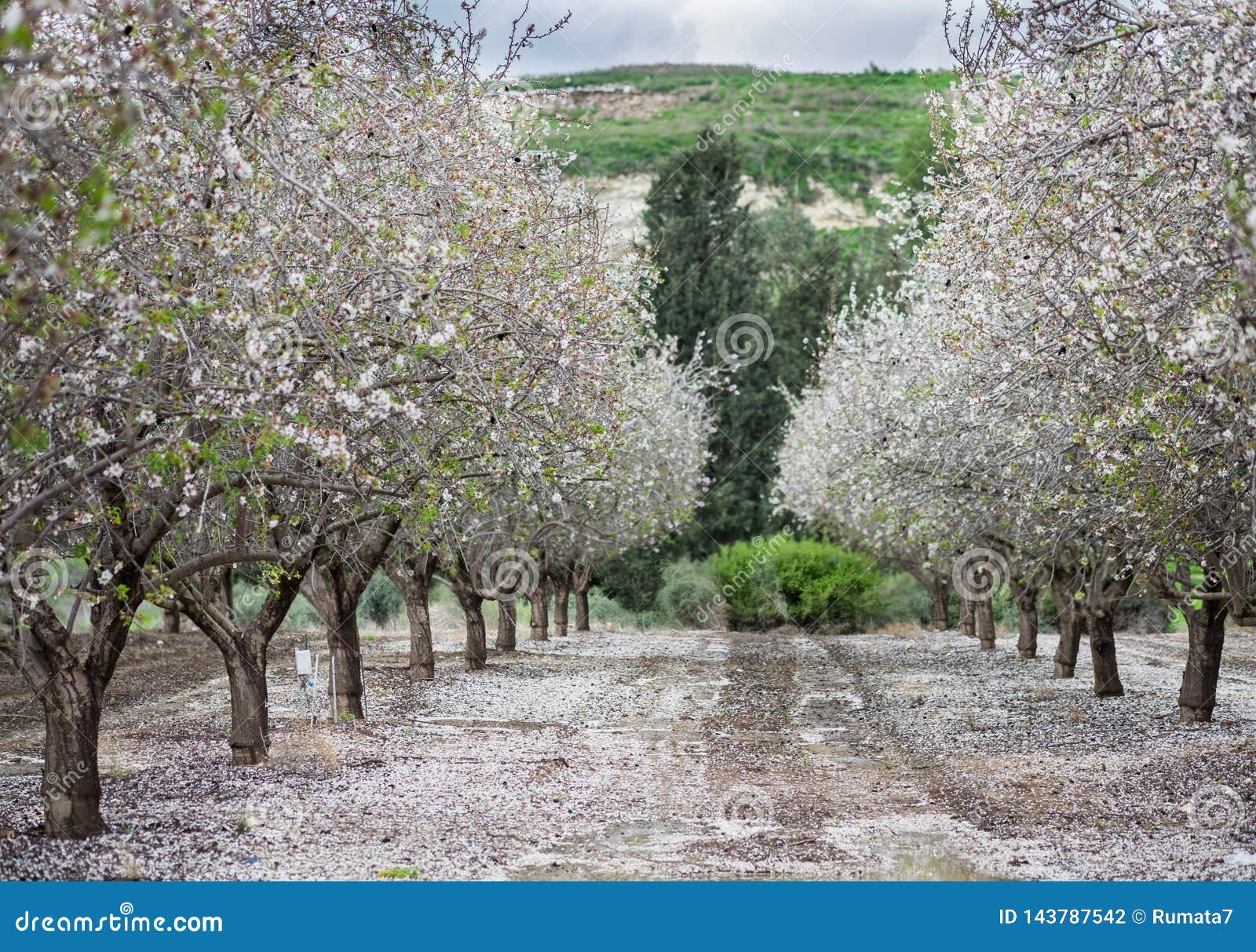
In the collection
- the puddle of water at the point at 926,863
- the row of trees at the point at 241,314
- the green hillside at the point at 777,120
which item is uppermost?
the green hillside at the point at 777,120

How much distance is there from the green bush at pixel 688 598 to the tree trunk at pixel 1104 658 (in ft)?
73.9

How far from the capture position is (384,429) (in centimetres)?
1052

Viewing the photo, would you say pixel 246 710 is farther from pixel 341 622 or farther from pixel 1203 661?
pixel 1203 661

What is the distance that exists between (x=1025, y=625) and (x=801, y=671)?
210 inches

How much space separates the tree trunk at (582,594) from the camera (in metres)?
36.8

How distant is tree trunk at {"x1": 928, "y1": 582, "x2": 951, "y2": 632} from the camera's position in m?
41.5

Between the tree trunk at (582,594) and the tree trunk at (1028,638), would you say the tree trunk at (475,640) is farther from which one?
the tree trunk at (1028,638)

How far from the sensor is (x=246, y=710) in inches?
526

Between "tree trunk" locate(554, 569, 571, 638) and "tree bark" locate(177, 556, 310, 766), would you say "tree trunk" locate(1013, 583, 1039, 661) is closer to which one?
"tree trunk" locate(554, 569, 571, 638)

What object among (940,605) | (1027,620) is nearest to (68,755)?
(1027,620)

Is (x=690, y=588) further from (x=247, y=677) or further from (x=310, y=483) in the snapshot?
(x=310, y=483)

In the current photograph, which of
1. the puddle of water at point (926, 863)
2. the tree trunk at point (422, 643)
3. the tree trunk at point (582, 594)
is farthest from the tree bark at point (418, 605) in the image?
the tree trunk at point (582, 594)

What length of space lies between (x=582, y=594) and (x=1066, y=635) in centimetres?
1778

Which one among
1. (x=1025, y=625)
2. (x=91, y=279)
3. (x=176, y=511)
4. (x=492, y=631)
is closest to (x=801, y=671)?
(x=1025, y=625)
